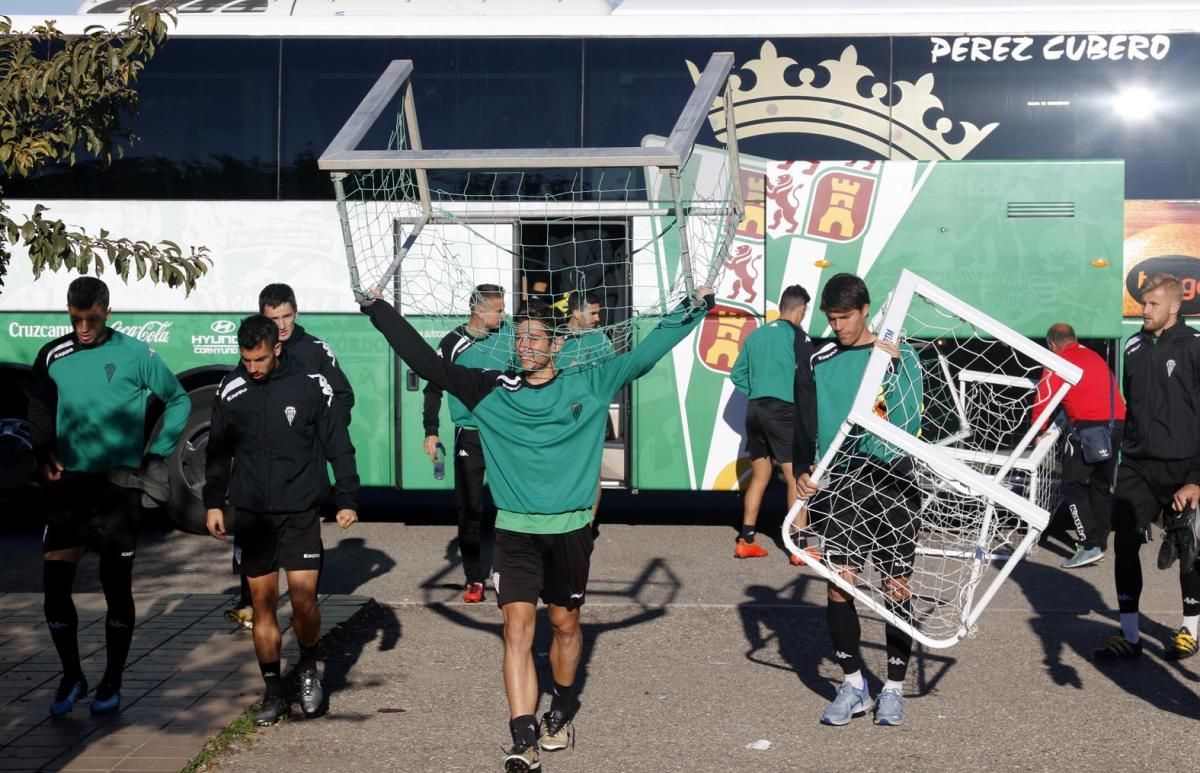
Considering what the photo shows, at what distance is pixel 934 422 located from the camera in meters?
8.32

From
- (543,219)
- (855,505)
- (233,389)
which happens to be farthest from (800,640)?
(233,389)

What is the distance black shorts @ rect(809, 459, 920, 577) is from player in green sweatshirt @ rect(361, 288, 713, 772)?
1.07 metres

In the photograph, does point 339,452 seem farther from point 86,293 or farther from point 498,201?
point 498,201

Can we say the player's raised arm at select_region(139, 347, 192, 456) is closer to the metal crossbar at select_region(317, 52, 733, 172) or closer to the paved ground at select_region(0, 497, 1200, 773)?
the paved ground at select_region(0, 497, 1200, 773)

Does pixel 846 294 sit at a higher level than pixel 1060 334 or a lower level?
higher

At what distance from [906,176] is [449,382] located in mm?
6463

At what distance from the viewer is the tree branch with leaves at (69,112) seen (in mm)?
4379

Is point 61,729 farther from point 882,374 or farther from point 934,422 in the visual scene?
point 934,422

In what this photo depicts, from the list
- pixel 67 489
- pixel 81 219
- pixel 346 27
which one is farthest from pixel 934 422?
pixel 81 219

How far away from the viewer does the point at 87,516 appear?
6.42 m

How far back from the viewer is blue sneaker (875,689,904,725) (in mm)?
6160

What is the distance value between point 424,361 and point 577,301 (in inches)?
66.0

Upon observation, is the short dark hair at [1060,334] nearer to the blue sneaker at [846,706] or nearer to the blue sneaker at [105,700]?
the blue sneaker at [846,706]

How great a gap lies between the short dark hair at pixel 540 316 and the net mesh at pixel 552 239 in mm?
126
